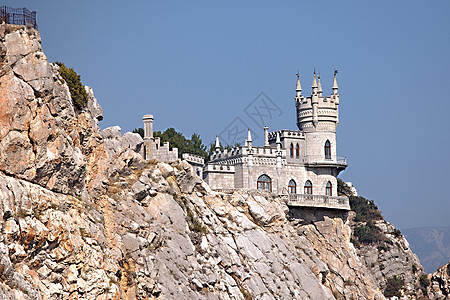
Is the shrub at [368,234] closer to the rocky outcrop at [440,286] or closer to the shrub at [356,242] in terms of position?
the shrub at [356,242]

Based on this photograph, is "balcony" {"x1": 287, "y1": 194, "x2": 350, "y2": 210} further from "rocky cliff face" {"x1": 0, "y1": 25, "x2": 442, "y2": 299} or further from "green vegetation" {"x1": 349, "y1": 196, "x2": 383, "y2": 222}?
"green vegetation" {"x1": 349, "y1": 196, "x2": 383, "y2": 222}

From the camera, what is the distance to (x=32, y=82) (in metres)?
57.1

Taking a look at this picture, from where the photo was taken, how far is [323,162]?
9000 centimetres

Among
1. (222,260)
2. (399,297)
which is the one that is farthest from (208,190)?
(399,297)

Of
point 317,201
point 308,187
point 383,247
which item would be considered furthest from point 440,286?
point 317,201

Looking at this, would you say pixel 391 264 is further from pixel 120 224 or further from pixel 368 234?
pixel 120 224

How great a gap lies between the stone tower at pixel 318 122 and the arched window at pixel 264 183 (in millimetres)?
5914

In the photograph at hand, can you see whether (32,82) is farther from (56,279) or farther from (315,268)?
(315,268)

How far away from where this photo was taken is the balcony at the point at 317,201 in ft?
286

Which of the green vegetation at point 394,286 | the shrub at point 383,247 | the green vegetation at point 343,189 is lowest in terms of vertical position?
the green vegetation at point 394,286

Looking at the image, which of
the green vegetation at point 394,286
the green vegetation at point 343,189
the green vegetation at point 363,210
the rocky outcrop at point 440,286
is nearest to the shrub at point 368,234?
the green vegetation at point 363,210

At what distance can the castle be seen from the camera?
8575 cm

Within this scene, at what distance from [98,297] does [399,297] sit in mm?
64232

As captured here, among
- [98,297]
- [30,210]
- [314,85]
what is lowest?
[98,297]
